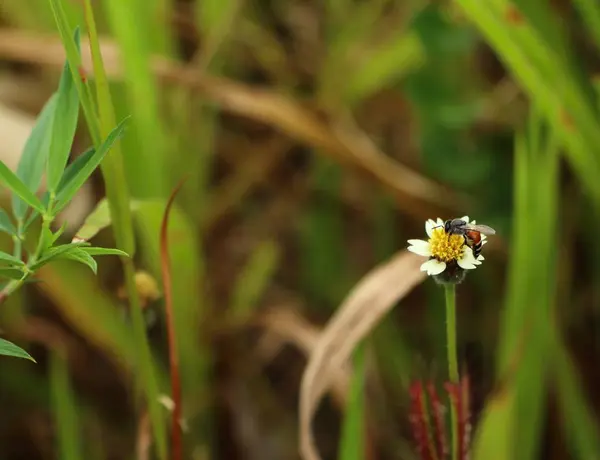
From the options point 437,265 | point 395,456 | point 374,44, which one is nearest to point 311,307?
point 395,456

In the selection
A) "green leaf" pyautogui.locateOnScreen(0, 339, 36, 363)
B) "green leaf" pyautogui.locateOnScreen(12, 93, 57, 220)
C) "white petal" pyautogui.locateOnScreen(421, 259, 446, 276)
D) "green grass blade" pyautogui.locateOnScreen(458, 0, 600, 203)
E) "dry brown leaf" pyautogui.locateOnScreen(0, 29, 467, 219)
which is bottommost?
"green leaf" pyautogui.locateOnScreen(0, 339, 36, 363)

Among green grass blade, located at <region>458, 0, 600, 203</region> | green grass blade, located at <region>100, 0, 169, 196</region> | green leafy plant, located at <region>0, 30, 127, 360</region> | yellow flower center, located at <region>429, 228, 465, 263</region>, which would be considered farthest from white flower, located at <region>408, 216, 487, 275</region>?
green grass blade, located at <region>100, 0, 169, 196</region>

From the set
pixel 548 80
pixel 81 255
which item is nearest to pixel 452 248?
pixel 81 255

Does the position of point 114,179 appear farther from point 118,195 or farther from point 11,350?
point 11,350

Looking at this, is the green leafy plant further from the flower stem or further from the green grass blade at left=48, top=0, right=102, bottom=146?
the flower stem

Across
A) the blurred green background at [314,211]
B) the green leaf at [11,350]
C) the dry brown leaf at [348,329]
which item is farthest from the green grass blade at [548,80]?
the green leaf at [11,350]

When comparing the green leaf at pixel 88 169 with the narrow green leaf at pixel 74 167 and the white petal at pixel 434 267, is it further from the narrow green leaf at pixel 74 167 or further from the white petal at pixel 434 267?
the white petal at pixel 434 267

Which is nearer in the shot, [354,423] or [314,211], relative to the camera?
[354,423]
